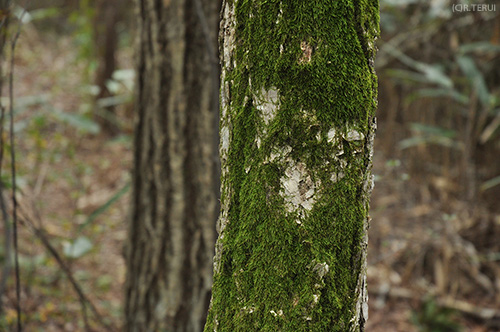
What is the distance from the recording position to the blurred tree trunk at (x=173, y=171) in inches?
94.1

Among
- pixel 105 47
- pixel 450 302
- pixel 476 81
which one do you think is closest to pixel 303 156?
pixel 476 81

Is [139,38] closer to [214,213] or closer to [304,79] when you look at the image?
[214,213]

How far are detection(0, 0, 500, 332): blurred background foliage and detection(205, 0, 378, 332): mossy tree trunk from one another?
222 cm

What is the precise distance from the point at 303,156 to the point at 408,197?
438 cm

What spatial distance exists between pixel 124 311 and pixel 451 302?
9.86 ft

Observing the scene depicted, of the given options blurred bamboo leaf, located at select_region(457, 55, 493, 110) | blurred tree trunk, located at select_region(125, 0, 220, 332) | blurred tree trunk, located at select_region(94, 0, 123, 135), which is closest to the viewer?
blurred tree trunk, located at select_region(125, 0, 220, 332)

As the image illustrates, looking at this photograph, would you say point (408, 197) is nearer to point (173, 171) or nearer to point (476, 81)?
point (476, 81)

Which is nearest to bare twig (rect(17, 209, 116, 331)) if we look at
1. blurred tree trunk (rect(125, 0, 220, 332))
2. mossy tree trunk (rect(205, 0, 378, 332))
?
blurred tree trunk (rect(125, 0, 220, 332))

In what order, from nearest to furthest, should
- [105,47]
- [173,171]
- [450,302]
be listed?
[173,171]
[450,302]
[105,47]

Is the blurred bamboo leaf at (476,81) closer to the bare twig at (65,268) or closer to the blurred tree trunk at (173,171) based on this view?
the blurred tree trunk at (173,171)

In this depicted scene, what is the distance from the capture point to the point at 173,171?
2.47 metres

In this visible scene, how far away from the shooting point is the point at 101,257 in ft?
15.4

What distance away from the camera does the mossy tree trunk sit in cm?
97

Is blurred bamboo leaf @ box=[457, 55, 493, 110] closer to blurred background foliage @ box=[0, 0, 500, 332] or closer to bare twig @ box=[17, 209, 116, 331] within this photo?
blurred background foliage @ box=[0, 0, 500, 332]
